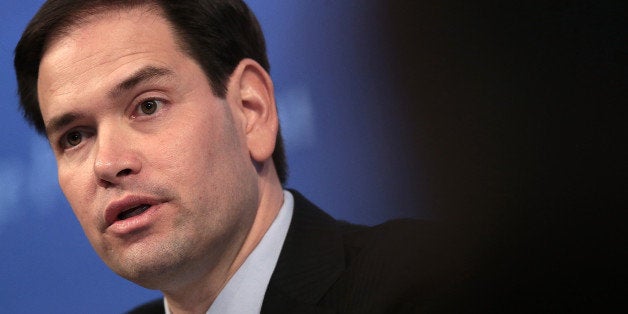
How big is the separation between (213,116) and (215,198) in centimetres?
17

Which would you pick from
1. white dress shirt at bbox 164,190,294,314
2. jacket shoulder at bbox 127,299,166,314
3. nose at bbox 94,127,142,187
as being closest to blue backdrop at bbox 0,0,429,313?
jacket shoulder at bbox 127,299,166,314

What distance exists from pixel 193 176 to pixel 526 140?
26.9 inches

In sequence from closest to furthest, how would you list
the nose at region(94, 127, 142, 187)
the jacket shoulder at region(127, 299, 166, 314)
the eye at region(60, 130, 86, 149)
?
the nose at region(94, 127, 142, 187) < the eye at region(60, 130, 86, 149) < the jacket shoulder at region(127, 299, 166, 314)

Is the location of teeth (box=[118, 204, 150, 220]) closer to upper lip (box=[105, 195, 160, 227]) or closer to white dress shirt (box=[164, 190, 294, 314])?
upper lip (box=[105, 195, 160, 227])

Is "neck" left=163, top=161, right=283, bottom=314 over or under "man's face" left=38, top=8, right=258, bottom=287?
under

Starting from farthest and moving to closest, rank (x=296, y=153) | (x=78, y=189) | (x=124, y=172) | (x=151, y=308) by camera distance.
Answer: (x=151, y=308) < (x=296, y=153) < (x=78, y=189) < (x=124, y=172)

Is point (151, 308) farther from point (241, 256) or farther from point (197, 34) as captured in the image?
point (197, 34)

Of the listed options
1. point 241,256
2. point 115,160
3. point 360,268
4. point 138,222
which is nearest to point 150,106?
point 115,160

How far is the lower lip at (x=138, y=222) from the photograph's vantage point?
1650 millimetres

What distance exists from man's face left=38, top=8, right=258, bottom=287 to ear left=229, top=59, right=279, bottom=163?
0.03 m

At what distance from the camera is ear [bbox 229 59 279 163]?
5.90 feet

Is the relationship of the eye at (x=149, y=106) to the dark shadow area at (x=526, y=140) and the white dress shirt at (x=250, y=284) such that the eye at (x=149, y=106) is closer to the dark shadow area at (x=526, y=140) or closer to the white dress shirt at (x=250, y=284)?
the white dress shirt at (x=250, y=284)

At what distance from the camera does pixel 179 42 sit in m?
1.78

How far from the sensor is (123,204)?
65.4 inches
